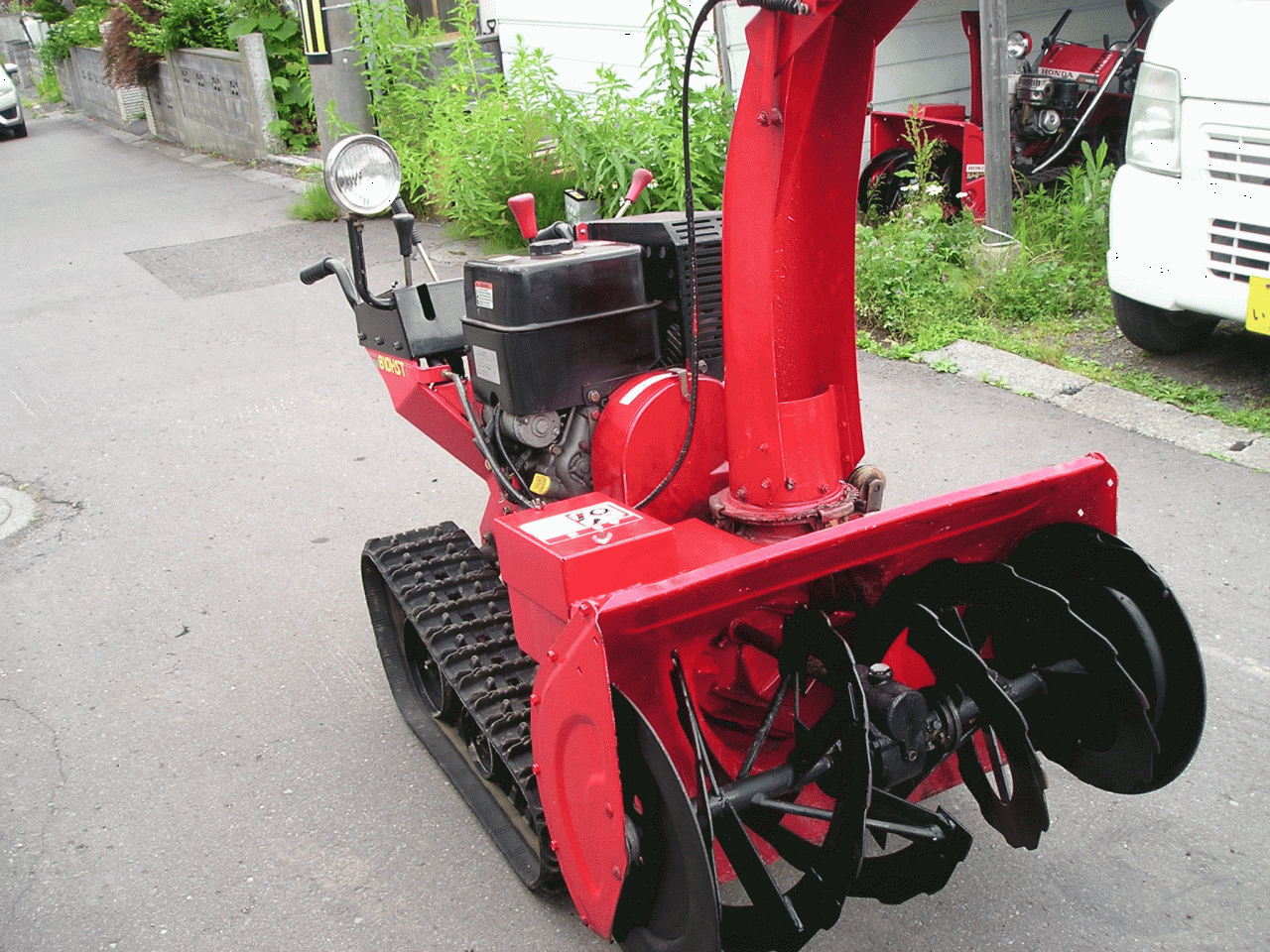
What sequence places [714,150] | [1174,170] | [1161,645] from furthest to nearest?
[714,150] → [1174,170] → [1161,645]

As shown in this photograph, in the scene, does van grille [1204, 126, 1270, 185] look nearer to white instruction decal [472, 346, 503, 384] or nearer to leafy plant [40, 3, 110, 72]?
white instruction decal [472, 346, 503, 384]

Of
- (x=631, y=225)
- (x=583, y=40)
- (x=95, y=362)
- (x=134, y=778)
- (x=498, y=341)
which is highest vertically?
(x=583, y=40)

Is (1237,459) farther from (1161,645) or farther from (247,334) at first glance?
(247,334)

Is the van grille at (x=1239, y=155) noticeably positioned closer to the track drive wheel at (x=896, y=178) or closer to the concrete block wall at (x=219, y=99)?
the track drive wheel at (x=896, y=178)

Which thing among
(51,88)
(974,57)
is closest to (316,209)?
(974,57)

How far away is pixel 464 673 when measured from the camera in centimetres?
308

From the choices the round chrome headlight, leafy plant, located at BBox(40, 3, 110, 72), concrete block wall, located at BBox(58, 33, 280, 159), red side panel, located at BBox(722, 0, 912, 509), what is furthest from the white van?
leafy plant, located at BBox(40, 3, 110, 72)

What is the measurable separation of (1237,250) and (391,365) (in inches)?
137

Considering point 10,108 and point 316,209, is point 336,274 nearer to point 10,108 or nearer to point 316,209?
point 316,209

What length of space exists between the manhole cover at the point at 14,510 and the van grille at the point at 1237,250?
5.31 metres

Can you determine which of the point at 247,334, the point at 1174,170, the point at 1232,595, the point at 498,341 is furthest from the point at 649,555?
the point at 247,334

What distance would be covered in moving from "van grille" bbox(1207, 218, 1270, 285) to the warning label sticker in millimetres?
3424

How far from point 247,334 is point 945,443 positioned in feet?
15.7

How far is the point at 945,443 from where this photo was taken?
5.31 metres
